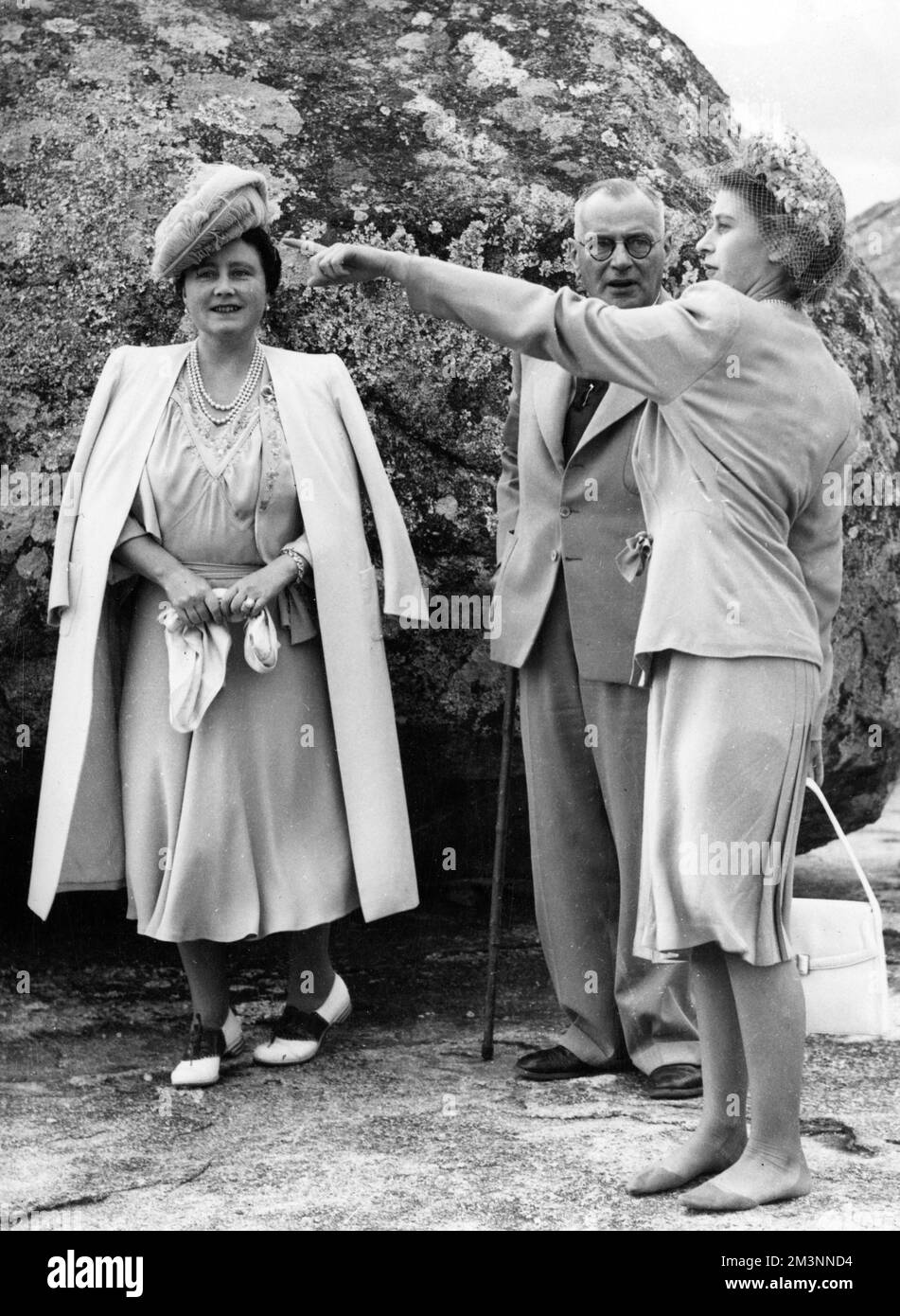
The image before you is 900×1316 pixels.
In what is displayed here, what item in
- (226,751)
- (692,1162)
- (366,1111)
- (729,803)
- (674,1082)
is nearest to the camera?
(729,803)

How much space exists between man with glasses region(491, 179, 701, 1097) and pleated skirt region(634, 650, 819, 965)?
795 millimetres

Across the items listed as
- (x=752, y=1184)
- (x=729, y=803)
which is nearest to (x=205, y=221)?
(x=729, y=803)

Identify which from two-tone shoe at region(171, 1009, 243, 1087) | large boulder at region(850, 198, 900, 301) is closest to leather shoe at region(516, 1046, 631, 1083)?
two-tone shoe at region(171, 1009, 243, 1087)

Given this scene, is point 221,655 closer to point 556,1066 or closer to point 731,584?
point 556,1066

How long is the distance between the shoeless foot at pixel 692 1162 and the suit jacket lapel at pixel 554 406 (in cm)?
156

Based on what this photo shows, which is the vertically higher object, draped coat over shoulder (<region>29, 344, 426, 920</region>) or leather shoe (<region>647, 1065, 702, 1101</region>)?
draped coat over shoulder (<region>29, 344, 426, 920</region>)

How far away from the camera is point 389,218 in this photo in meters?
4.79

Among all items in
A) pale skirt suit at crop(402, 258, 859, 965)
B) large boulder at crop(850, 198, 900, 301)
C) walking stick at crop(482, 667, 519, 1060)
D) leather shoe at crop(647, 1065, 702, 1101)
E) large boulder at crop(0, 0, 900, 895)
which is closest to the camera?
pale skirt suit at crop(402, 258, 859, 965)

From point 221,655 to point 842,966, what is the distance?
1.55 m

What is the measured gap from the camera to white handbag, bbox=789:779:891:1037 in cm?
418

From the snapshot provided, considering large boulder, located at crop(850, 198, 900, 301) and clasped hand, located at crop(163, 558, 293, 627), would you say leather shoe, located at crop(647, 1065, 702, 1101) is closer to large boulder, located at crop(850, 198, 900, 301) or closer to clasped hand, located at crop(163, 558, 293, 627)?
clasped hand, located at crop(163, 558, 293, 627)

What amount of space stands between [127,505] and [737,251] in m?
1.54

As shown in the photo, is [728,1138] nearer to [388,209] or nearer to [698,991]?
[698,991]

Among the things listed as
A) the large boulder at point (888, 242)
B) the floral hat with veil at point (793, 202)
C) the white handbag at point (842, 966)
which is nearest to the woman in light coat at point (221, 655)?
the white handbag at point (842, 966)
